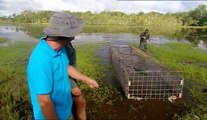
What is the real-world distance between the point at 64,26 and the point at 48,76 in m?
0.44

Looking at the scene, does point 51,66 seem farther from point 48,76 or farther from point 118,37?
point 118,37

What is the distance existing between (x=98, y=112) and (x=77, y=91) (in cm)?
465

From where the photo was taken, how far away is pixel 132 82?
927cm

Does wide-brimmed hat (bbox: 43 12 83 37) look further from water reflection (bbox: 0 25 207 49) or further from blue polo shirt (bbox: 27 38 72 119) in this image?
water reflection (bbox: 0 25 207 49)

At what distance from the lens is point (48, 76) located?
89.9 inches

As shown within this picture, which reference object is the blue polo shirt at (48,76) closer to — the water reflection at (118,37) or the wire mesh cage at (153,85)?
the wire mesh cage at (153,85)

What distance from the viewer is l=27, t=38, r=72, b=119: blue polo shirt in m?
2.25

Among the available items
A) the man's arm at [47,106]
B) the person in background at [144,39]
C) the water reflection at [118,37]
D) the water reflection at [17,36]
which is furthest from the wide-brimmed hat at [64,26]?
the water reflection at [17,36]

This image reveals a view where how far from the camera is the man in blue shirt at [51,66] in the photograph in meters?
2.26

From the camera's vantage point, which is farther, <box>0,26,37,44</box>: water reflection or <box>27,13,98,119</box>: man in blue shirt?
<box>0,26,37,44</box>: water reflection

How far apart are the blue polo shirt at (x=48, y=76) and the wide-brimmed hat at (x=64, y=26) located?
0.49 ft

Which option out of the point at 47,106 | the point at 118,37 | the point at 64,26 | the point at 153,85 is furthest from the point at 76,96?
the point at 118,37

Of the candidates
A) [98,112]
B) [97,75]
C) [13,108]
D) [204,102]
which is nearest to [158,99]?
[204,102]

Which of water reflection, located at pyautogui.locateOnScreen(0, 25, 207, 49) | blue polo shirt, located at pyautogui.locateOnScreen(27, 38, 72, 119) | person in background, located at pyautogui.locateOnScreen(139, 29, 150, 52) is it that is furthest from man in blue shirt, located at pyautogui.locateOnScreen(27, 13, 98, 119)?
water reflection, located at pyautogui.locateOnScreen(0, 25, 207, 49)
